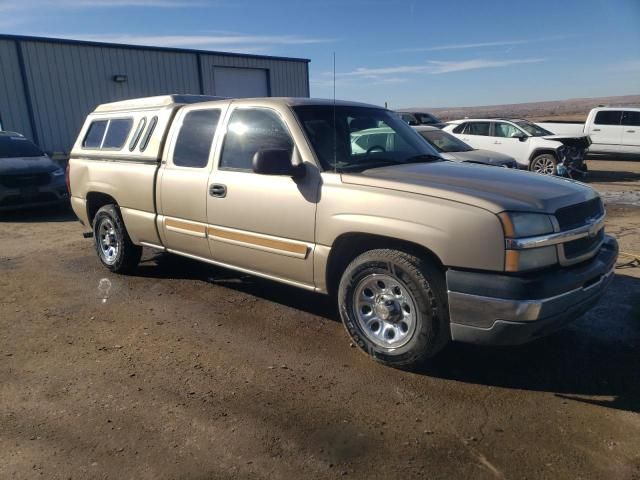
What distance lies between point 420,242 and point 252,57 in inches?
804

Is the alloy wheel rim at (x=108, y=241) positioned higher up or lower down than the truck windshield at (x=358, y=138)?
lower down

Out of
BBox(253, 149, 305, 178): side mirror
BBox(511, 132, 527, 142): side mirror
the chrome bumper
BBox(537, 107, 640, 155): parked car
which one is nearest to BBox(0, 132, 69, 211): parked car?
BBox(253, 149, 305, 178): side mirror

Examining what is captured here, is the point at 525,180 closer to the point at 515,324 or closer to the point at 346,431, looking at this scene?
the point at 515,324

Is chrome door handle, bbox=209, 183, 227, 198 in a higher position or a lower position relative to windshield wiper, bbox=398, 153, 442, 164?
lower

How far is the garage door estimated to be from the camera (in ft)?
69.4

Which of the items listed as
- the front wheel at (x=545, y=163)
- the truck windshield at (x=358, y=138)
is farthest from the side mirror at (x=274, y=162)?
the front wheel at (x=545, y=163)

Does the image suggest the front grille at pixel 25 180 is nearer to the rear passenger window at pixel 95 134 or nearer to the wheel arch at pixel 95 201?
the rear passenger window at pixel 95 134

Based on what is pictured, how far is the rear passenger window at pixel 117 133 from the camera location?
5.56 m

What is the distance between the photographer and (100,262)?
658 centimetres

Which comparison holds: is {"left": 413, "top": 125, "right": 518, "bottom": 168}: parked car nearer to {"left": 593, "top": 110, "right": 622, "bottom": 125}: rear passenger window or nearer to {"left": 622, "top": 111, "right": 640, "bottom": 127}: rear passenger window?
{"left": 593, "top": 110, "right": 622, "bottom": 125}: rear passenger window

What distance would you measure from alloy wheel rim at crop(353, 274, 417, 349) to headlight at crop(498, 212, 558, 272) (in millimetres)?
696

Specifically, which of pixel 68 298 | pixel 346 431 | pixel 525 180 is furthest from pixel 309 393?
pixel 68 298

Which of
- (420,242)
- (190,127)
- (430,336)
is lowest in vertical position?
(430,336)

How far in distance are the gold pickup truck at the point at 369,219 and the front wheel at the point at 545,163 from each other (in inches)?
398
